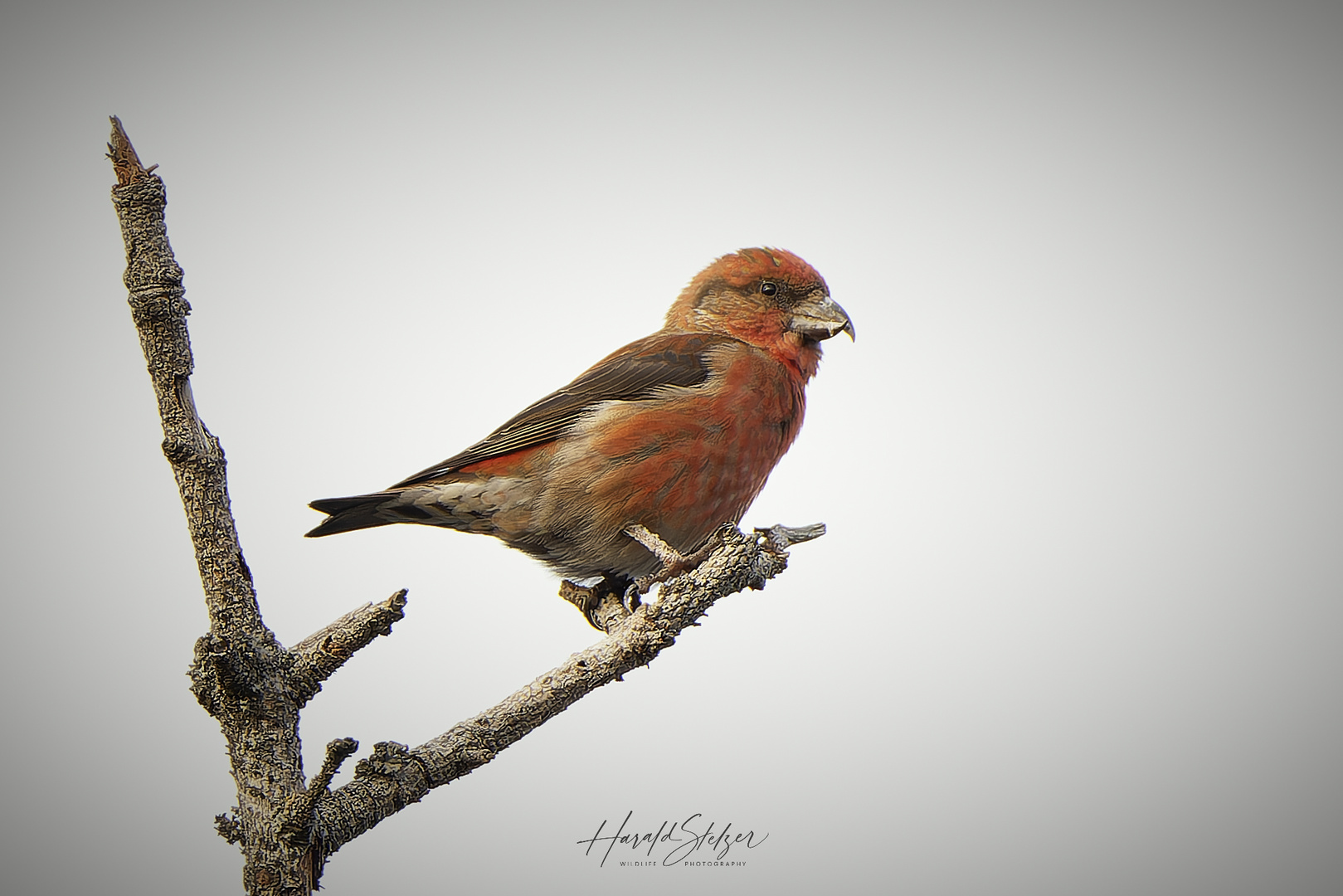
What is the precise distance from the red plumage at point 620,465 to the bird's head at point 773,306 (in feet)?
1.01

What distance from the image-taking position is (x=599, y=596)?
17.2ft

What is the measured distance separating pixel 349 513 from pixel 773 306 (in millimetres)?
2782

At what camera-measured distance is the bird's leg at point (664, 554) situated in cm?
400

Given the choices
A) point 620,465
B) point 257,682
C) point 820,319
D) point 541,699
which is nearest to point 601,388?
point 620,465

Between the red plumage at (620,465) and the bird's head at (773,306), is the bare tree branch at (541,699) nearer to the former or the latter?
the red plumage at (620,465)

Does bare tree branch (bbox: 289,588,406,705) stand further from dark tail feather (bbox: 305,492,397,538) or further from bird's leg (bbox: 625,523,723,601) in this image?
bird's leg (bbox: 625,523,723,601)

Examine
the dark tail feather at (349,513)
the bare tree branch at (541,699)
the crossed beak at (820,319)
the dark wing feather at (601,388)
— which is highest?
the crossed beak at (820,319)

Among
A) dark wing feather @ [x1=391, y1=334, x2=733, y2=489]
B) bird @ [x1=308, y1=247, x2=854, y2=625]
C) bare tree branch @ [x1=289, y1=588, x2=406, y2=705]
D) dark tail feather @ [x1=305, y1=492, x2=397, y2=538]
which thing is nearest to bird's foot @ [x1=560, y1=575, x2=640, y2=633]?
bird @ [x1=308, y1=247, x2=854, y2=625]

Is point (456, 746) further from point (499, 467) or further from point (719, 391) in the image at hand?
point (719, 391)

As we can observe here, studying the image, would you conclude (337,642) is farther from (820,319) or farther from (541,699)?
(820,319)

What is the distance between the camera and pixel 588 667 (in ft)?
11.4

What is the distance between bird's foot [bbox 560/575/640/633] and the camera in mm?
5180

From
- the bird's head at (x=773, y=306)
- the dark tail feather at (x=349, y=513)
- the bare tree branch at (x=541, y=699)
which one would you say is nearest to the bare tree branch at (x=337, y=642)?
the bare tree branch at (x=541, y=699)

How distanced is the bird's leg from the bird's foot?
0.17 m
